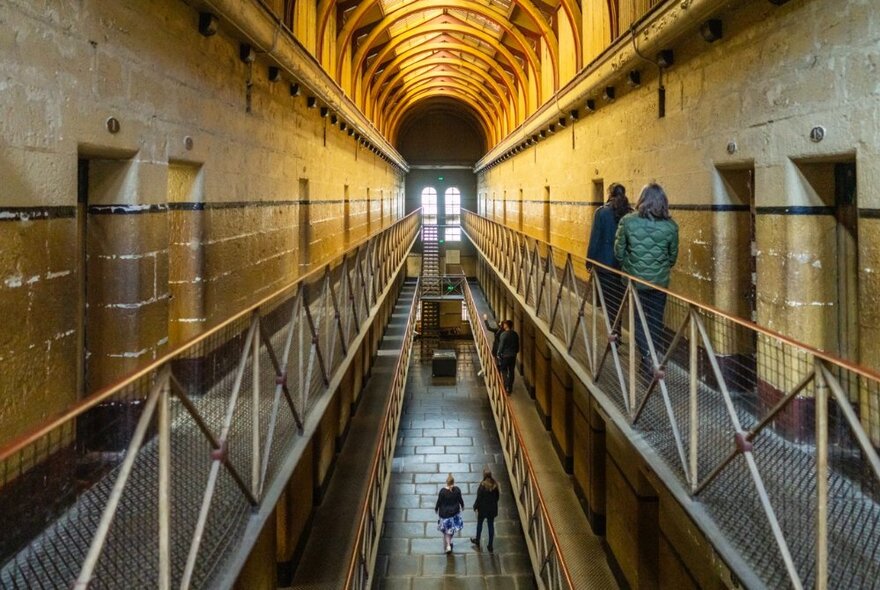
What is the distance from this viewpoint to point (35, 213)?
2.47 metres

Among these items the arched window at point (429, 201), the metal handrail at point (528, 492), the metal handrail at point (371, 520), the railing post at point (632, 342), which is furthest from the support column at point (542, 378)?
the arched window at point (429, 201)

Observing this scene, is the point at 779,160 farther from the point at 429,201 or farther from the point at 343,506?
the point at 429,201

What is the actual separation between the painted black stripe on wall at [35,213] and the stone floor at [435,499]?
6062mm

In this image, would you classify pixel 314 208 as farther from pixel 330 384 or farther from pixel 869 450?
pixel 869 450

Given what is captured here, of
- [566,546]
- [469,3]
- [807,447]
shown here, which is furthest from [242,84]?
[469,3]

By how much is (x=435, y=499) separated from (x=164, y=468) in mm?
8182

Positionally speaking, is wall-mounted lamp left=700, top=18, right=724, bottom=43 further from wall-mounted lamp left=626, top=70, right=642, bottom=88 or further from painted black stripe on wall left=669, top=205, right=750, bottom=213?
wall-mounted lamp left=626, top=70, right=642, bottom=88

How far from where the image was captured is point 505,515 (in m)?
9.13

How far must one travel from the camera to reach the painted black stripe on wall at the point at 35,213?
2312mm

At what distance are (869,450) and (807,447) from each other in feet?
4.19

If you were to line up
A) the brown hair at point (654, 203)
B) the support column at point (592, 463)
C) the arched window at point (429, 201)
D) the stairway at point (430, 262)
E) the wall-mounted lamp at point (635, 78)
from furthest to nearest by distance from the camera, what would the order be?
the arched window at point (429, 201), the stairway at point (430, 262), the support column at point (592, 463), the wall-mounted lamp at point (635, 78), the brown hair at point (654, 203)

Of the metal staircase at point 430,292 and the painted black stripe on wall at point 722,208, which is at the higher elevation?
the painted black stripe on wall at point 722,208

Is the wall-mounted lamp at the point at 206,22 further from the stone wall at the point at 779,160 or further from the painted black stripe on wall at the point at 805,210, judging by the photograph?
the painted black stripe on wall at the point at 805,210

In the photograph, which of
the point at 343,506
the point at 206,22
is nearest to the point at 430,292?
the point at 343,506
